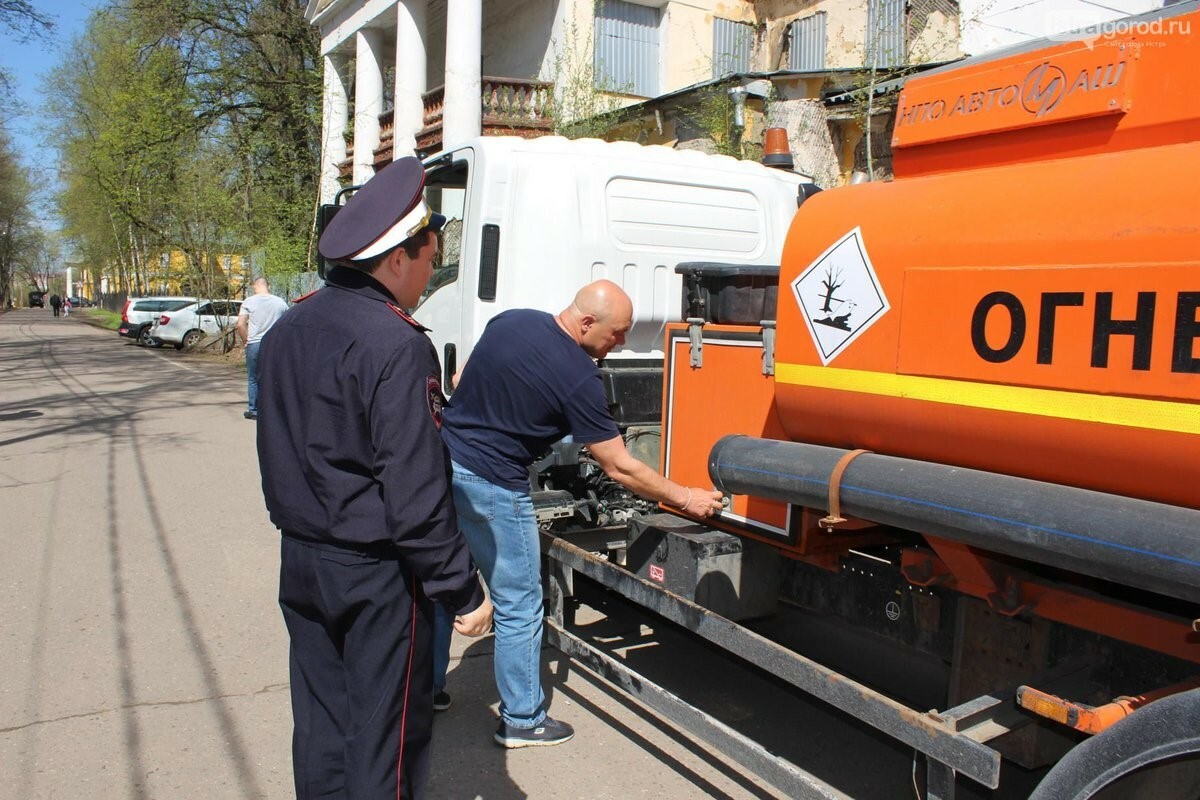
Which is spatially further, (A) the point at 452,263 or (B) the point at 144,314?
(B) the point at 144,314

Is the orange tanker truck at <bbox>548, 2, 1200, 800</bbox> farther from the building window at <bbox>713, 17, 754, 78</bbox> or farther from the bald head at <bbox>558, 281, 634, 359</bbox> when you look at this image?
the building window at <bbox>713, 17, 754, 78</bbox>

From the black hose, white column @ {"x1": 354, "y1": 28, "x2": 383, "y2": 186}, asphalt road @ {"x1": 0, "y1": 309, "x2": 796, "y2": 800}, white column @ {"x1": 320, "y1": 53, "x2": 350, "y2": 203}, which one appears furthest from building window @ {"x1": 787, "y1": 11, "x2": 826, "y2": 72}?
the black hose

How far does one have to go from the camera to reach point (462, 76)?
17250 mm

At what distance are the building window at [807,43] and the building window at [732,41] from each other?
126 cm

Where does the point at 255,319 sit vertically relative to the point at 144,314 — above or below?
above

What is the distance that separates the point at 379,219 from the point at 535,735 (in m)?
2.39

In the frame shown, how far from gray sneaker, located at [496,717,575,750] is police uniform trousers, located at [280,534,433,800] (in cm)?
134

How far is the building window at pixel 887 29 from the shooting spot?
1399cm

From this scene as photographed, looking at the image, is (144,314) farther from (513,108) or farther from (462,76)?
(513,108)

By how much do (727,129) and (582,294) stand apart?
10851 millimetres

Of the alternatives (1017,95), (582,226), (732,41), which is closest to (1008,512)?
(1017,95)

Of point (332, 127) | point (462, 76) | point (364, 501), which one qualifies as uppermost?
point (332, 127)

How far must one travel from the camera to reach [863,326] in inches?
110

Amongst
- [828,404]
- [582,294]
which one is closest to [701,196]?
[582,294]
